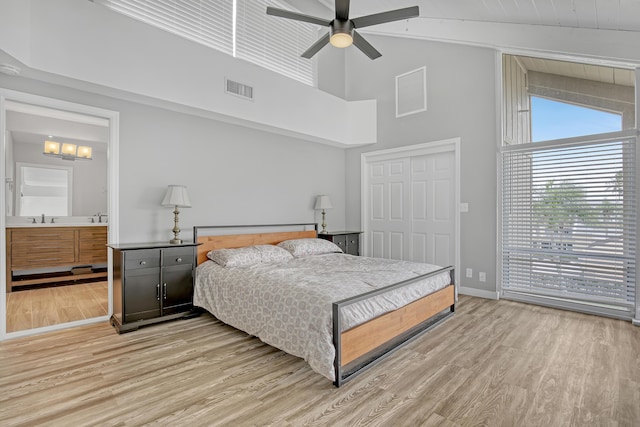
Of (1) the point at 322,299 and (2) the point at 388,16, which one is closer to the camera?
(1) the point at 322,299

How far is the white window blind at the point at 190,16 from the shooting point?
11.9 ft

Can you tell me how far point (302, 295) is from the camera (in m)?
2.44

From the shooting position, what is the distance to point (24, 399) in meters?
2.03

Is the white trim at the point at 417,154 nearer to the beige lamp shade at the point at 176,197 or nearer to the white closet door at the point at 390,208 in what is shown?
the white closet door at the point at 390,208

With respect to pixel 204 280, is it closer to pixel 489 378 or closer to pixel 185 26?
pixel 489 378

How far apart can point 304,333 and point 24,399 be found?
5.89 feet

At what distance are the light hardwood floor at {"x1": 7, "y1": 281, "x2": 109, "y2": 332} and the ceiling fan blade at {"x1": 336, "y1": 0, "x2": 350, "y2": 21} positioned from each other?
153 inches

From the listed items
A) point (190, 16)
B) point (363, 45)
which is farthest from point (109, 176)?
point (363, 45)

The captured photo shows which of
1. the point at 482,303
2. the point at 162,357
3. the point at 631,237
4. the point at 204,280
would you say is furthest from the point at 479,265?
the point at 162,357

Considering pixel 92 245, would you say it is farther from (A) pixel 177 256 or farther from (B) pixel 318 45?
(B) pixel 318 45

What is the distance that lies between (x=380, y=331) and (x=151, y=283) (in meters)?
2.36

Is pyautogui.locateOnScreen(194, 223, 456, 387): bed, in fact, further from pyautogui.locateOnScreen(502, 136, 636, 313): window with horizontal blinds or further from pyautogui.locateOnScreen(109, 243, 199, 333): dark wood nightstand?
pyautogui.locateOnScreen(502, 136, 636, 313): window with horizontal blinds

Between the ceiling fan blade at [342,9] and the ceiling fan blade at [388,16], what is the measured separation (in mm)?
96

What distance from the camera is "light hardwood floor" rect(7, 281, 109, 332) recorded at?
3340 mm
